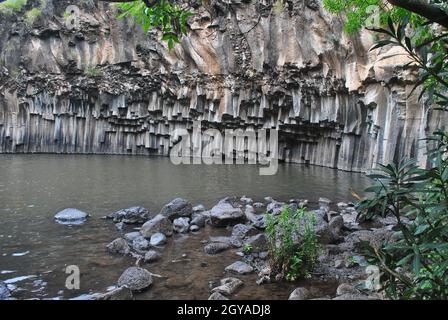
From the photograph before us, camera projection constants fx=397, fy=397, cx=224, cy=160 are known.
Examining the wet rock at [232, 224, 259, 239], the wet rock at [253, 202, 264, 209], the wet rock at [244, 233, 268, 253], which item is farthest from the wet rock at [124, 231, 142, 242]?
the wet rock at [253, 202, 264, 209]

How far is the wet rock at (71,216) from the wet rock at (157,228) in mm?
2847

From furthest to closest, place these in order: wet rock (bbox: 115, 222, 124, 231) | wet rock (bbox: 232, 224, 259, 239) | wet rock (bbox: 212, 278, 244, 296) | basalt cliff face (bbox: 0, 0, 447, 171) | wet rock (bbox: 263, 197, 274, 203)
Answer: basalt cliff face (bbox: 0, 0, 447, 171) → wet rock (bbox: 263, 197, 274, 203) → wet rock (bbox: 115, 222, 124, 231) → wet rock (bbox: 232, 224, 259, 239) → wet rock (bbox: 212, 278, 244, 296)

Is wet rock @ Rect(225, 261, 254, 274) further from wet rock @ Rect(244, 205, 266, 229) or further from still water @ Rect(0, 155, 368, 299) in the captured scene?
wet rock @ Rect(244, 205, 266, 229)

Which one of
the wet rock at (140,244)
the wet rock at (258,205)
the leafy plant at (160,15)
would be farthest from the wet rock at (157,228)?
the leafy plant at (160,15)

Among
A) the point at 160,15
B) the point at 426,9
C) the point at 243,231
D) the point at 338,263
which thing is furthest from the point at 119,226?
the point at 426,9

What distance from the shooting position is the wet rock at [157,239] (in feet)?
36.3

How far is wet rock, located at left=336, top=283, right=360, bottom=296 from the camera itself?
7191 mm

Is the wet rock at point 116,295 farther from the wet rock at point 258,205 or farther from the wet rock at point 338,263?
the wet rock at point 258,205

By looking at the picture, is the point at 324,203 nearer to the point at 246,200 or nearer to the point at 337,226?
the point at 246,200

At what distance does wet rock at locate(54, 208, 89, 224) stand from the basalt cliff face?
533 inches

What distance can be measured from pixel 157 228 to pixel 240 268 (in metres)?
3.89

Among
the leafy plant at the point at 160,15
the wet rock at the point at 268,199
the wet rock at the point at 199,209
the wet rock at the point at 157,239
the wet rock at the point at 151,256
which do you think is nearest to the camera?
the leafy plant at the point at 160,15

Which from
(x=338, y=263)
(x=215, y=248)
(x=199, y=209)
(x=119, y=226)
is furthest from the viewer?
(x=199, y=209)

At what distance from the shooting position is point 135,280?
8.08 meters
